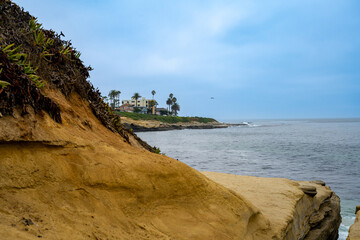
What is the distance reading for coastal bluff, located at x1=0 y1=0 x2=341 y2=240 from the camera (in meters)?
3.08

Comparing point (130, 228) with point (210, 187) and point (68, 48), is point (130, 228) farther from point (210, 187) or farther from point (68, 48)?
point (68, 48)

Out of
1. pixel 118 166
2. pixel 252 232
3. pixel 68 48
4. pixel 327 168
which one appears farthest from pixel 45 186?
pixel 327 168

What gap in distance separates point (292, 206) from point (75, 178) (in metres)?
5.70

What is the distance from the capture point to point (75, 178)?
11.8 ft

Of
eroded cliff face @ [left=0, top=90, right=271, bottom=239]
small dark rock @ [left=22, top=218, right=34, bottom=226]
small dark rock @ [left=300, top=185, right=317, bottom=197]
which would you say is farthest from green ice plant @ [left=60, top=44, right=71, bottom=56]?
small dark rock @ [left=300, top=185, right=317, bottom=197]

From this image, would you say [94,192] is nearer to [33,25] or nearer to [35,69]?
[35,69]

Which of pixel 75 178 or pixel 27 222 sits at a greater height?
pixel 75 178

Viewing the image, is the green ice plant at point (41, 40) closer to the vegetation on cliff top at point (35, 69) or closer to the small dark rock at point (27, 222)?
the vegetation on cliff top at point (35, 69)

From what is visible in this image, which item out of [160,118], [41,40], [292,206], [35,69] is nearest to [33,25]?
[41,40]

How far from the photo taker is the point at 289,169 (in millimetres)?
21422

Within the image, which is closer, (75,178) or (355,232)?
(75,178)

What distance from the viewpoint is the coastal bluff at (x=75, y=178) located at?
3078mm

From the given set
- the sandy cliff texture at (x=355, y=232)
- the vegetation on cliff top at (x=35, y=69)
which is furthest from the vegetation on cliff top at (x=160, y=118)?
the sandy cliff texture at (x=355, y=232)

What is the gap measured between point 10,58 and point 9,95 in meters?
0.85
